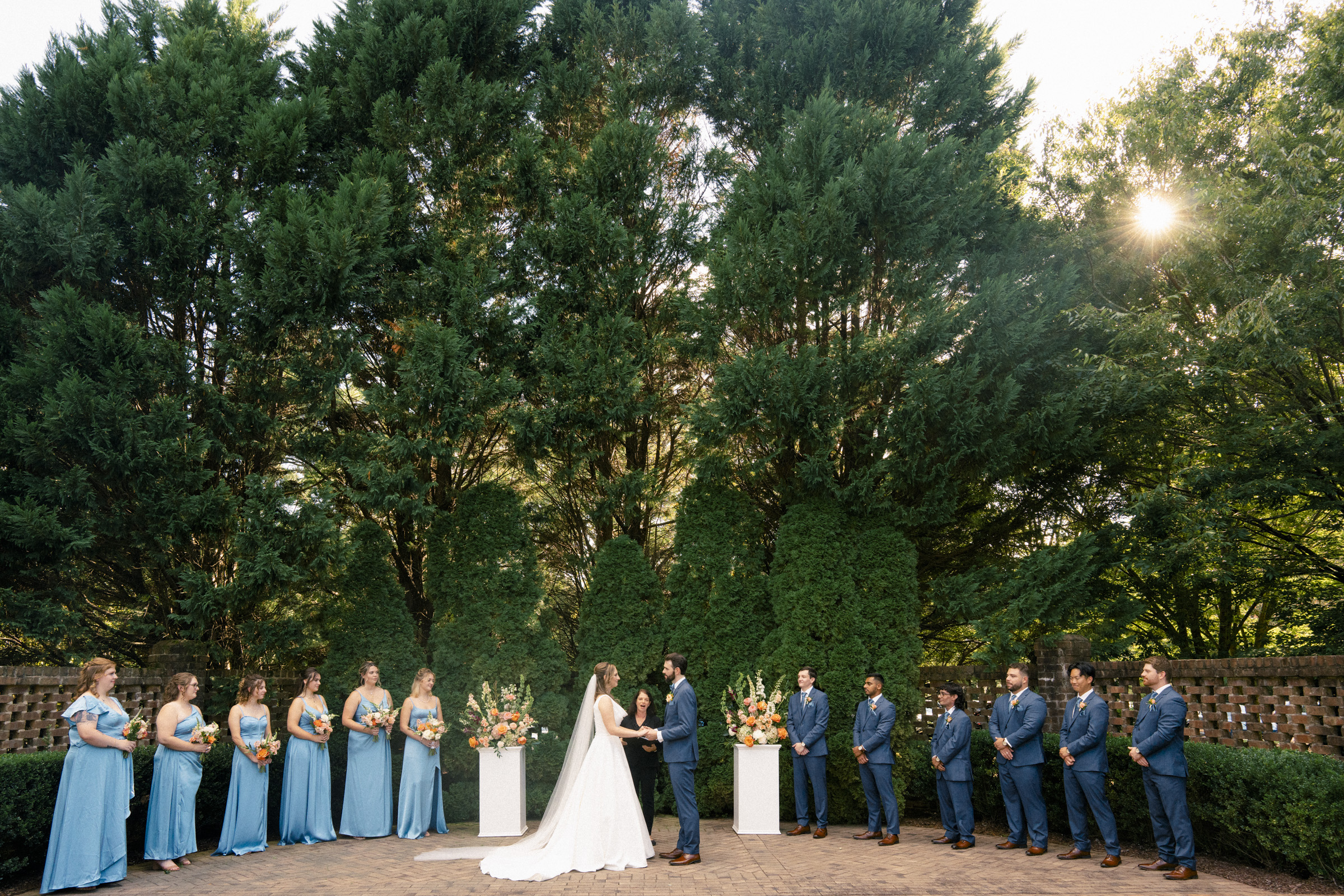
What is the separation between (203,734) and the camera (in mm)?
8484

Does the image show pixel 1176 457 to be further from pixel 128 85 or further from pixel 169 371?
pixel 128 85

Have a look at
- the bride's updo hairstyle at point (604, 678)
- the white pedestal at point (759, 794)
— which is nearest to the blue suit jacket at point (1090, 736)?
the white pedestal at point (759, 794)

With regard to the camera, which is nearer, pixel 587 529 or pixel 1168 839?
pixel 1168 839

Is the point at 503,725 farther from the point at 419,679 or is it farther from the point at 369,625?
the point at 369,625

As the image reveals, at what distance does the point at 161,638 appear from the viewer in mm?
11867

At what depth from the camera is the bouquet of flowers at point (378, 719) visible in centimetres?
977

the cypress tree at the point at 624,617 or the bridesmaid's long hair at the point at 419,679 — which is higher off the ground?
the cypress tree at the point at 624,617

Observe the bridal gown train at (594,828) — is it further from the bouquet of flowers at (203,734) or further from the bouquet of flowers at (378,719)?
the bouquet of flowers at (203,734)

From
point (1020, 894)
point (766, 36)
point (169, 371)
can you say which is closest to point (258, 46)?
point (169, 371)

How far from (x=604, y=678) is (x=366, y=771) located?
362cm

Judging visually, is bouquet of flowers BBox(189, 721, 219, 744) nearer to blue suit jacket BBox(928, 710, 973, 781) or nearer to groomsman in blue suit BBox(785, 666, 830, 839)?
groomsman in blue suit BBox(785, 666, 830, 839)

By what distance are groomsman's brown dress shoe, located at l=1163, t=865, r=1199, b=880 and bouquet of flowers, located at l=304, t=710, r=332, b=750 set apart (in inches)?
340

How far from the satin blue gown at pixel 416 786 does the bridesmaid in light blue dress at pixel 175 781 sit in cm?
224

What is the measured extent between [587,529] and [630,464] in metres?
1.43
